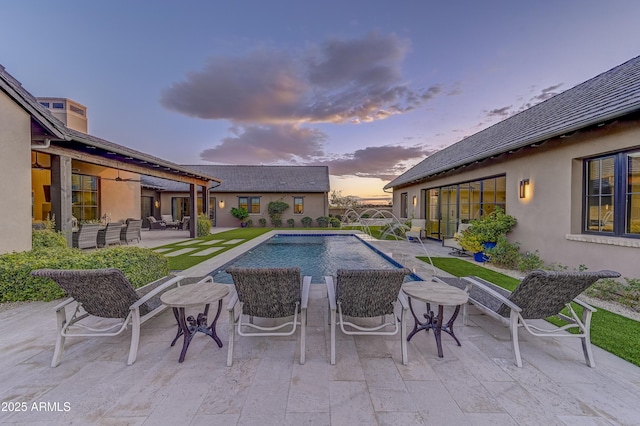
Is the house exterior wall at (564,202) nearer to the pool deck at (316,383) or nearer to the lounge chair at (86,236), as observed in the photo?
the pool deck at (316,383)

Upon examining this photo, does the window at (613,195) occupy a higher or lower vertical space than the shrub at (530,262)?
higher

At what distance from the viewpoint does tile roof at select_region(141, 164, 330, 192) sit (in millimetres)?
20766

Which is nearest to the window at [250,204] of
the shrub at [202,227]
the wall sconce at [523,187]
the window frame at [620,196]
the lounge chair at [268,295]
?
the shrub at [202,227]

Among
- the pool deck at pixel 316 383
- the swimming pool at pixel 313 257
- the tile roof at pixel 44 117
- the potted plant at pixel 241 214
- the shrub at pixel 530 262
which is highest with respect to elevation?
the tile roof at pixel 44 117

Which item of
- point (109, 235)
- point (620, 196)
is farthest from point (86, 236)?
point (620, 196)

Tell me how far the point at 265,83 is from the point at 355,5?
15.2 ft

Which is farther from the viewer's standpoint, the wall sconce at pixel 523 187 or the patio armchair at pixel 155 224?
the patio armchair at pixel 155 224

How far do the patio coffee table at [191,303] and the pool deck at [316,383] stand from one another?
7.3 inches

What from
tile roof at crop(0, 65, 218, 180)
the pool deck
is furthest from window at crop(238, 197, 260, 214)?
the pool deck

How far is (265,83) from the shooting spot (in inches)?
448

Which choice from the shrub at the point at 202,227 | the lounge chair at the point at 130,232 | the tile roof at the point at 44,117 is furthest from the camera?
the shrub at the point at 202,227

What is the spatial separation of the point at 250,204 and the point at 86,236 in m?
12.7

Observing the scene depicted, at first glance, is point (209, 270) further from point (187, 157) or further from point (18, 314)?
point (187, 157)

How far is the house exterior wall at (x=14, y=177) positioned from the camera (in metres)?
5.27
